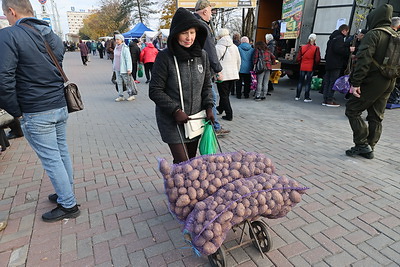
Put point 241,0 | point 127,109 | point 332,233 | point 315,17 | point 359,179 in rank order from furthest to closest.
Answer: point 241,0, point 315,17, point 127,109, point 359,179, point 332,233

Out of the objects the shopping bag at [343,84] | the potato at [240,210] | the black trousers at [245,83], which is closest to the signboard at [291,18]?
the black trousers at [245,83]

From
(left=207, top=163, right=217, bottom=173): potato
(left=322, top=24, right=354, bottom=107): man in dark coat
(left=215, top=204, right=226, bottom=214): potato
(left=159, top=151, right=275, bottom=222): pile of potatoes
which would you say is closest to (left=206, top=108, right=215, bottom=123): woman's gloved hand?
(left=159, top=151, right=275, bottom=222): pile of potatoes

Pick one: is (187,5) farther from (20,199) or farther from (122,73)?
(20,199)

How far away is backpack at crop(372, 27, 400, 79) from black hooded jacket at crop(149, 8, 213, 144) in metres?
2.71

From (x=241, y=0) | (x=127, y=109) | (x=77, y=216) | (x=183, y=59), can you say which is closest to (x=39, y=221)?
(x=77, y=216)

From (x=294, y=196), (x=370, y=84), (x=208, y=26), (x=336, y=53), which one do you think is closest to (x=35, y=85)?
(x=294, y=196)

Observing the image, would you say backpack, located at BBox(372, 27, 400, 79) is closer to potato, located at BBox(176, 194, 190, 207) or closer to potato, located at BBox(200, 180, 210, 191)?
potato, located at BBox(200, 180, 210, 191)

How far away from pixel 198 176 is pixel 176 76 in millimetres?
929

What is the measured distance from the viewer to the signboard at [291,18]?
8.75 meters

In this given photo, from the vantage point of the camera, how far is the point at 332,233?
2.42 meters

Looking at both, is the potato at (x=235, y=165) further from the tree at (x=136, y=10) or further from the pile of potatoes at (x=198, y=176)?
the tree at (x=136, y=10)

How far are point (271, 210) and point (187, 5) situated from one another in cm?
874

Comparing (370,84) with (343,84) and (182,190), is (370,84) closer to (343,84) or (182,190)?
(343,84)

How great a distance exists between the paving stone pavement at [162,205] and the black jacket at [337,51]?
2.29 meters
